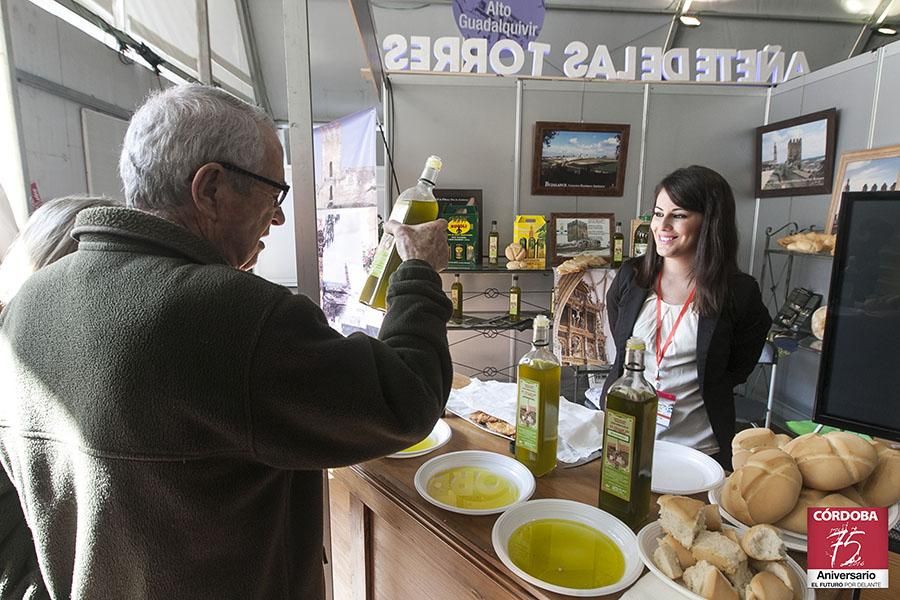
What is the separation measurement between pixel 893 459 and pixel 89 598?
3.87ft

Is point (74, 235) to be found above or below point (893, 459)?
above

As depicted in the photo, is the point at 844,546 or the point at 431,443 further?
the point at 431,443

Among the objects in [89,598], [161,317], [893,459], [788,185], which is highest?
[788,185]

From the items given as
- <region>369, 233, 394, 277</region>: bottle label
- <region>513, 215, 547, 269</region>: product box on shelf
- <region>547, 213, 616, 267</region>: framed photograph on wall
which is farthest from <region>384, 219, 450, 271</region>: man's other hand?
<region>547, 213, 616, 267</region>: framed photograph on wall

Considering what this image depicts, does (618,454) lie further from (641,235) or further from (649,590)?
(641,235)

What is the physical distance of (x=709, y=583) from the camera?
23.4 inches

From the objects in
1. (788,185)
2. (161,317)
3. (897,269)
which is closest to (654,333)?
(897,269)

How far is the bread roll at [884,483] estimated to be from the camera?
2.46 ft

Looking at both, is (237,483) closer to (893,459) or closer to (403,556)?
(403,556)

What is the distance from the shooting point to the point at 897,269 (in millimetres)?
678

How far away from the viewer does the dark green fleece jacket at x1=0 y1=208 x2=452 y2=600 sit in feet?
1.89

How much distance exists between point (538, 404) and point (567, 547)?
246 mm

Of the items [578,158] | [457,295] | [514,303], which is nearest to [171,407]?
[457,295]

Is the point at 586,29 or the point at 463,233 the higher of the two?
the point at 586,29
